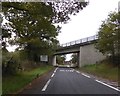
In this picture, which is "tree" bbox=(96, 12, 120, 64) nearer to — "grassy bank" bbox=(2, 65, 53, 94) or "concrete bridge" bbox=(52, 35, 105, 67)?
"grassy bank" bbox=(2, 65, 53, 94)

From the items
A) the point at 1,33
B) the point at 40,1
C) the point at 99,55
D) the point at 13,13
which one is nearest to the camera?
the point at 40,1

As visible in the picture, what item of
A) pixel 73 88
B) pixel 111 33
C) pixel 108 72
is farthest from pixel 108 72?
pixel 73 88

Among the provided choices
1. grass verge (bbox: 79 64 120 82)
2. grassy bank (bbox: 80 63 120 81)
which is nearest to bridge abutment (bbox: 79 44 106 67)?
grassy bank (bbox: 80 63 120 81)

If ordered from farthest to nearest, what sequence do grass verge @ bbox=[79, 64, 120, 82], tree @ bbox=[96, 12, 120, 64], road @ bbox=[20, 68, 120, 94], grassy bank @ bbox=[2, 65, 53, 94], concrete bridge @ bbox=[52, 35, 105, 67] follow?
concrete bridge @ bbox=[52, 35, 105, 67] < tree @ bbox=[96, 12, 120, 64] < grass verge @ bbox=[79, 64, 120, 82] < grassy bank @ bbox=[2, 65, 53, 94] < road @ bbox=[20, 68, 120, 94]

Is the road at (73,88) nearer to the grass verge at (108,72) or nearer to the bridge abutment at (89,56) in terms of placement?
the grass verge at (108,72)

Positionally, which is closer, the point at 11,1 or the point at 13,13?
the point at 11,1

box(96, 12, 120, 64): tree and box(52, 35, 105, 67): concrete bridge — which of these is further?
box(52, 35, 105, 67): concrete bridge

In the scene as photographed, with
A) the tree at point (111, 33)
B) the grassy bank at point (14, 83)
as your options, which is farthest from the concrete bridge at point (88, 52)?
the grassy bank at point (14, 83)

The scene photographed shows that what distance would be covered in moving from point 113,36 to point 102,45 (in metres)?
3.35

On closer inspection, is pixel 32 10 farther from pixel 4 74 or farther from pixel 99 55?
pixel 99 55

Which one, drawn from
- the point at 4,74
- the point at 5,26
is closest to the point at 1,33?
the point at 5,26

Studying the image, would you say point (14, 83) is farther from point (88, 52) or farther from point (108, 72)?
point (88, 52)

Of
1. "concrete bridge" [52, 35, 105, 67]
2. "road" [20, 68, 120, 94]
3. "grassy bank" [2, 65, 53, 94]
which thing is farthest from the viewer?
"concrete bridge" [52, 35, 105, 67]

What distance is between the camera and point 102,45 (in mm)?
40875
